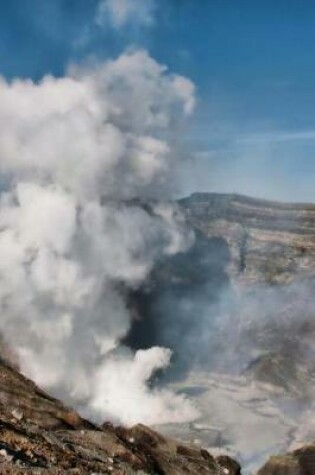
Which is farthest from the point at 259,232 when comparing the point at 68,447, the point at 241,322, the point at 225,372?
the point at 68,447

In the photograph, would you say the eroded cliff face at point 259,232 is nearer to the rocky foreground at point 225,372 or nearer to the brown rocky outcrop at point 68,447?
the rocky foreground at point 225,372

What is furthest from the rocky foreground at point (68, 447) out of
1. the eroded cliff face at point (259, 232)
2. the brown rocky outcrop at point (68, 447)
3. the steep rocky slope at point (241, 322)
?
the eroded cliff face at point (259, 232)

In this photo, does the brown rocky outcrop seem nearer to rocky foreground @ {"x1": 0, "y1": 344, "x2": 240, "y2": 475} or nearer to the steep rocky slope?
rocky foreground @ {"x1": 0, "y1": 344, "x2": 240, "y2": 475}

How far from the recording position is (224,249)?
151000 millimetres

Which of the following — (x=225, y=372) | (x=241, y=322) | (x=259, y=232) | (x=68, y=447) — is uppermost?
(x=259, y=232)

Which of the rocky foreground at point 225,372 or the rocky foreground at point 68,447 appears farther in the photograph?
the rocky foreground at point 225,372

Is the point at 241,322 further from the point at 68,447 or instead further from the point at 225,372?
the point at 68,447

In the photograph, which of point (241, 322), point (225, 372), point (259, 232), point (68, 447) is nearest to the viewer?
point (68, 447)

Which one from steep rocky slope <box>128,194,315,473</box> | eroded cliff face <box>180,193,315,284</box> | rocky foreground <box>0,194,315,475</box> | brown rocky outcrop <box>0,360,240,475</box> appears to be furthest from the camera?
eroded cliff face <box>180,193,315,284</box>

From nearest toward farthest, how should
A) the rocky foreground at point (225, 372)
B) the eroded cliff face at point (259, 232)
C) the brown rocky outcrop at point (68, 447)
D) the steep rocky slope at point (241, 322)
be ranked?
the brown rocky outcrop at point (68, 447)
the rocky foreground at point (225, 372)
the steep rocky slope at point (241, 322)
the eroded cliff face at point (259, 232)

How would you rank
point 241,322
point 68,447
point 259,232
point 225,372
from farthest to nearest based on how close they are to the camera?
1. point 259,232
2. point 241,322
3. point 225,372
4. point 68,447

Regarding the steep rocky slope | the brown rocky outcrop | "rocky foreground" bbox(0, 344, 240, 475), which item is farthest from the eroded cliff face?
"rocky foreground" bbox(0, 344, 240, 475)

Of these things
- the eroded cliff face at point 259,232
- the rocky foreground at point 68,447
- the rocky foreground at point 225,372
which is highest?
the eroded cliff face at point 259,232

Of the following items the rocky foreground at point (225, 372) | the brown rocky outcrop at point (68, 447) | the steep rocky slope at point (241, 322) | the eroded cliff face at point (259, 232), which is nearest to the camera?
the brown rocky outcrop at point (68, 447)
